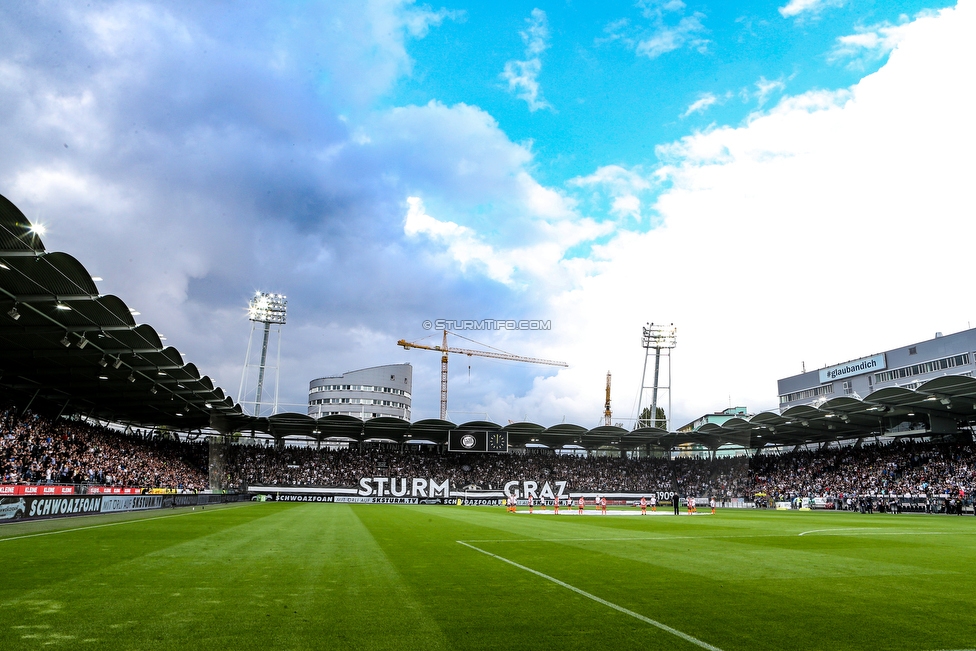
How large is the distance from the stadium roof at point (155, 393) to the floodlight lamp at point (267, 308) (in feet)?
67.1

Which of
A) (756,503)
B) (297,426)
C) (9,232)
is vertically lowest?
(756,503)

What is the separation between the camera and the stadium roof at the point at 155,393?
25.0 meters

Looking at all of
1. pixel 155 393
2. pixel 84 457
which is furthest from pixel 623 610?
pixel 155 393

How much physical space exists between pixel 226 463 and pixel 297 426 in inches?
318

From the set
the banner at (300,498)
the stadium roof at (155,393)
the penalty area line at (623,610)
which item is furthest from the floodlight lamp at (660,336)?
the penalty area line at (623,610)

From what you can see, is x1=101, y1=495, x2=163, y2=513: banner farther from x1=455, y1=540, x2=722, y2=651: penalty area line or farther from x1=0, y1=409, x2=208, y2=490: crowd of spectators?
x1=455, y1=540, x2=722, y2=651: penalty area line

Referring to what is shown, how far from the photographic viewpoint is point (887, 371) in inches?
2906

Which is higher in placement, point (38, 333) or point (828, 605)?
point (38, 333)

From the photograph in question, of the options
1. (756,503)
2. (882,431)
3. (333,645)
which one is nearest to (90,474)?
(333,645)

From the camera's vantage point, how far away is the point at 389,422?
64125 mm

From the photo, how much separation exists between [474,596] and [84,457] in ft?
137

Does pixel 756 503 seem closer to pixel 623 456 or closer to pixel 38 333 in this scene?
pixel 623 456

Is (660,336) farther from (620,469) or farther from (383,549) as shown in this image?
(383,549)

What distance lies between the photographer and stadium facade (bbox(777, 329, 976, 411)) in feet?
209
